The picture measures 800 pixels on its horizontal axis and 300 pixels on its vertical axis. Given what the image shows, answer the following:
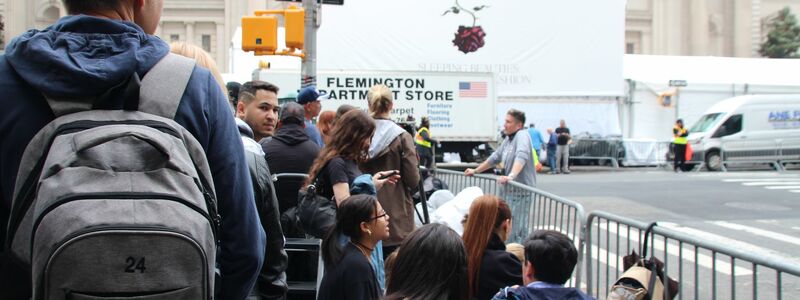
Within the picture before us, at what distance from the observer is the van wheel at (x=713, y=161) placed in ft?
88.5

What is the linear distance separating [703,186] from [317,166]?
1619 centimetres

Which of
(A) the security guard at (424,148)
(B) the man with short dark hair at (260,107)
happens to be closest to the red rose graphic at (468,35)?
(A) the security guard at (424,148)

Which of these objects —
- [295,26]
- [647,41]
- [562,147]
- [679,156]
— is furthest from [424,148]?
[647,41]

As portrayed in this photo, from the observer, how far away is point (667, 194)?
1742 cm

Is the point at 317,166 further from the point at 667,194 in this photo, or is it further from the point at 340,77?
the point at 340,77

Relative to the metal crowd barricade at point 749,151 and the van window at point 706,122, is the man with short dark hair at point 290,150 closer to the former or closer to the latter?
the metal crowd barricade at point 749,151

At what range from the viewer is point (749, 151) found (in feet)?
88.5

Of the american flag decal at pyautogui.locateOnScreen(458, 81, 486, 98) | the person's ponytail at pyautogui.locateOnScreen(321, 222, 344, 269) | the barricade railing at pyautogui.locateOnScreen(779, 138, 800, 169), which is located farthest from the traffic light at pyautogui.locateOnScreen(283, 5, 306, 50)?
the barricade railing at pyautogui.locateOnScreen(779, 138, 800, 169)

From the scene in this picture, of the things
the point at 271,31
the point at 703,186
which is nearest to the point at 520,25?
the point at 703,186

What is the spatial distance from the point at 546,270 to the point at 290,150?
2.25m

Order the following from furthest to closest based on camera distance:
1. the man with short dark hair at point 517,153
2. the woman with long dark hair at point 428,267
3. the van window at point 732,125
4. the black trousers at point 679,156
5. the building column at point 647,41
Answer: the building column at point 647,41 → the van window at point 732,125 → the black trousers at point 679,156 → the man with short dark hair at point 517,153 → the woman with long dark hair at point 428,267

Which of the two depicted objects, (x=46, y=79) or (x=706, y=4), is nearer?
(x=46, y=79)

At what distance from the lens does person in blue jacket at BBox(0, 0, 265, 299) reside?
179cm

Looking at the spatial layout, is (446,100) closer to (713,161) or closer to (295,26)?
(713,161)
